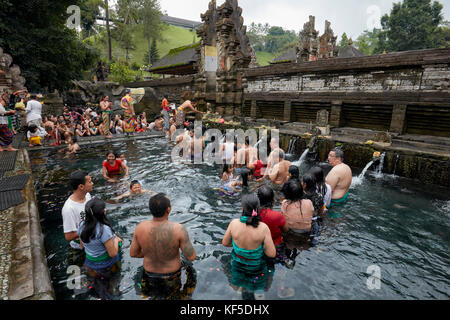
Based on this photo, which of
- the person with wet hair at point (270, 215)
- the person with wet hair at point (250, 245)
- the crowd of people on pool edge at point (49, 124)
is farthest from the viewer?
the crowd of people on pool edge at point (49, 124)

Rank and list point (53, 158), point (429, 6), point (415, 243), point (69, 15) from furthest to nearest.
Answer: point (429, 6) → point (69, 15) → point (53, 158) → point (415, 243)

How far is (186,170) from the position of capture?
337 inches

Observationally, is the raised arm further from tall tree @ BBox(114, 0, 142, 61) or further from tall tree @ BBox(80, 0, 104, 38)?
tall tree @ BBox(114, 0, 142, 61)

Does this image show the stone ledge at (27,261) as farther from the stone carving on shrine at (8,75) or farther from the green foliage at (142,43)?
the green foliage at (142,43)

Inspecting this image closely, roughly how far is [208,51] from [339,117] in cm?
963

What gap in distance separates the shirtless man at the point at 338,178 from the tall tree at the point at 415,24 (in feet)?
135

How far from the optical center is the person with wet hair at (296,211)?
398cm

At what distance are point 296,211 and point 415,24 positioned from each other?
4465 cm

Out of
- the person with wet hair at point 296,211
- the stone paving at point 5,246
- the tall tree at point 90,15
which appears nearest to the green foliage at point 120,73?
the tall tree at point 90,15

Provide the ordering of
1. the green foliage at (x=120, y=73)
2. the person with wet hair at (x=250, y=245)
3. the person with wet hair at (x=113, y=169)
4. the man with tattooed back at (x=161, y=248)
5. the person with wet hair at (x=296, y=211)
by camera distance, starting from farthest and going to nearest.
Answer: the green foliage at (x=120, y=73), the person with wet hair at (x=113, y=169), the person with wet hair at (x=296, y=211), the person with wet hair at (x=250, y=245), the man with tattooed back at (x=161, y=248)
